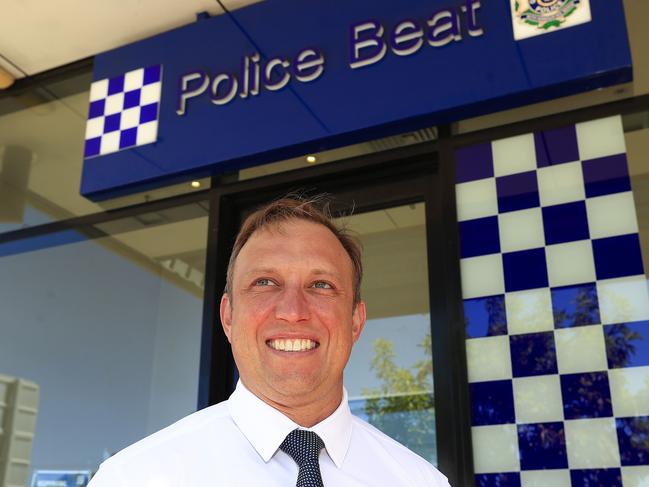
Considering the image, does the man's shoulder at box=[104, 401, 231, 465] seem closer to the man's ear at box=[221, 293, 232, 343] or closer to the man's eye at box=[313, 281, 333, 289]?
the man's ear at box=[221, 293, 232, 343]

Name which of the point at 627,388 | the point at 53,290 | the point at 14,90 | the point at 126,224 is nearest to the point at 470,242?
the point at 627,388

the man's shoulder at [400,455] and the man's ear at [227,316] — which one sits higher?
the man's ear at [227,316]

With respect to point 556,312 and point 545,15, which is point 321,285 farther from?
point 545,15

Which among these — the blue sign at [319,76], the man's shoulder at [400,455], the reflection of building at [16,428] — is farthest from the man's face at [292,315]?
the reflection of building at [16,428]

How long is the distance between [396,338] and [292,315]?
4.13 ft

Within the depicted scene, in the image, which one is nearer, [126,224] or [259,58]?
[259,58]

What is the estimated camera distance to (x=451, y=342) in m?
2.06

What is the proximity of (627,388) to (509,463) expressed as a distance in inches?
15.0

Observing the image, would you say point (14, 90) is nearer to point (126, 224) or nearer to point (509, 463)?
point (126, 224)

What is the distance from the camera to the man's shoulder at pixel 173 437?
0.95 meters

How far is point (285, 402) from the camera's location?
1.05m

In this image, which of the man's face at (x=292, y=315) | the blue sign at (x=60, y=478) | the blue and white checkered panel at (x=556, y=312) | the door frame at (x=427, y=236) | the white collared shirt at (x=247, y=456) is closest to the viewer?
the white collared shirt at (x=247, y=456)

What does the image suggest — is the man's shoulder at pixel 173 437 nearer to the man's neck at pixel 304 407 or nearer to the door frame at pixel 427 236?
the man's neck at pixel 304 407

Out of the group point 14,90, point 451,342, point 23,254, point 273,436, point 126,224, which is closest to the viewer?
point 273,436
